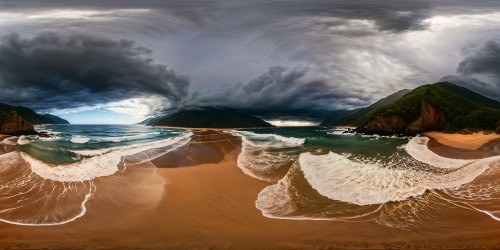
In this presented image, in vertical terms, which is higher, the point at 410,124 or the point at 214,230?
the point at 214,230

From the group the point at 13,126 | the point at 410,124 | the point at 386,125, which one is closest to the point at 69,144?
the point at 13,126

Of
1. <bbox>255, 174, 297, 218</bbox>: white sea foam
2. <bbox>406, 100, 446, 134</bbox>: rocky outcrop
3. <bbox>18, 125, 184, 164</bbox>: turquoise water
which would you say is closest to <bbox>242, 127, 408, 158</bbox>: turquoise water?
<bbox>255, 174, 297, 218</bbox>: white sea foam

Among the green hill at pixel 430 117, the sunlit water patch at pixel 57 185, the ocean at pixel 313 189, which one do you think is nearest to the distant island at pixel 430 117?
the green hill at pixel 430 117

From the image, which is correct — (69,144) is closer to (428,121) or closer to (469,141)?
(469,141)

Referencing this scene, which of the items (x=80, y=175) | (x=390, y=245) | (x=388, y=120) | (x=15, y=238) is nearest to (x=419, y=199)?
(x=390, y=245)

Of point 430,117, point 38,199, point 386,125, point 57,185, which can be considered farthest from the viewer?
point 386,125

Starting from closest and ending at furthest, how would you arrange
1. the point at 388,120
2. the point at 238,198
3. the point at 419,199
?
1. the point at 419,199
2. the point at 238,198
3. the point at 388,120

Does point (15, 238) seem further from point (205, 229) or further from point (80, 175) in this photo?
point (80, 175)
